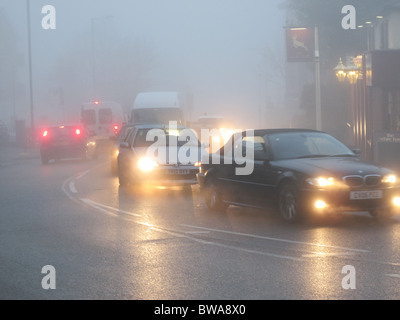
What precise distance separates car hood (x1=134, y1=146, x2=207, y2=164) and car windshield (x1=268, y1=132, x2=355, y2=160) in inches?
202

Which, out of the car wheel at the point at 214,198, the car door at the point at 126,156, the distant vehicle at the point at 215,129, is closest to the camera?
the car wheel at the point at 214,198

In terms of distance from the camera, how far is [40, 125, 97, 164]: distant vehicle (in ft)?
109

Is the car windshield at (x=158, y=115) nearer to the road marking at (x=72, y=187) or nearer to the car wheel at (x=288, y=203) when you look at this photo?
the road marking at (x=72, y=187)

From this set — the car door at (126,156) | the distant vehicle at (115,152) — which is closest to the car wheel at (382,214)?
the car door at (126,156)

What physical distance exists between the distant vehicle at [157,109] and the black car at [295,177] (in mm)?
21493

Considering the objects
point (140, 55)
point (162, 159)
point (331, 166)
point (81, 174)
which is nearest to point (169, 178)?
point (162, 159)

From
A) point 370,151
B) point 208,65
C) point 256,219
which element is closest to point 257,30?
point 208,65

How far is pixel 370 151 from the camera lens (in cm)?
2683

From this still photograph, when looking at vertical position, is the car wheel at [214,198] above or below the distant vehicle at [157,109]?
below

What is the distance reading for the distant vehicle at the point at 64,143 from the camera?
Result: 3328 cm

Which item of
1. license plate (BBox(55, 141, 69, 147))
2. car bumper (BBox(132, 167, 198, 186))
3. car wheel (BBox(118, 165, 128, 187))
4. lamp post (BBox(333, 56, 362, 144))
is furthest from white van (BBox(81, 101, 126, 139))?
car bumper (BBox(132, 167, 198, 186))

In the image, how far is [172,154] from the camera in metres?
19.0

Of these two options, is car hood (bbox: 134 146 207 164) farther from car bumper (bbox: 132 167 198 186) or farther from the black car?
the black car

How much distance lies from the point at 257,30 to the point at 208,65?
12.4 meters
